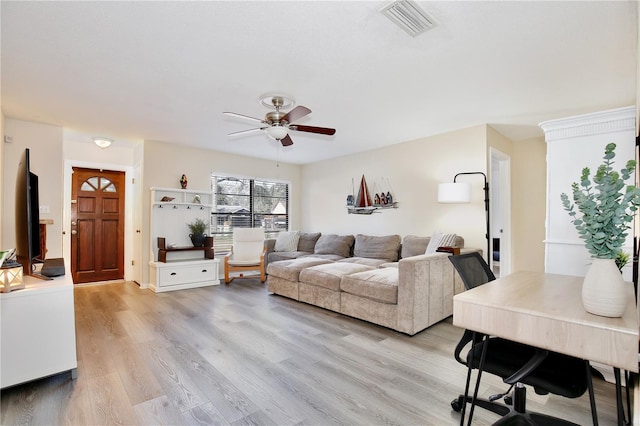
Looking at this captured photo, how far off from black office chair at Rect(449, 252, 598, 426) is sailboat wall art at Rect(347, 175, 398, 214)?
3437mm

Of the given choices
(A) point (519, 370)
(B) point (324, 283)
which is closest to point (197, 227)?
(B) point (324, 283)

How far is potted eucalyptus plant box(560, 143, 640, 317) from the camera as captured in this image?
104cm

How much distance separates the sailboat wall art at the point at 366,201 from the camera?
210 inches

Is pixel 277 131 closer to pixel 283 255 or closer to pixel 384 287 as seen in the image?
pixel 384 287

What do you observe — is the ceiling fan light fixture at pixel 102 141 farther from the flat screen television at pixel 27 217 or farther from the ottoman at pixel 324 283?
the ottoman at pixel 324 283

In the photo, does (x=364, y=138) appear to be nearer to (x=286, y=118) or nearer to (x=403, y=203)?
(x=403, y=203)

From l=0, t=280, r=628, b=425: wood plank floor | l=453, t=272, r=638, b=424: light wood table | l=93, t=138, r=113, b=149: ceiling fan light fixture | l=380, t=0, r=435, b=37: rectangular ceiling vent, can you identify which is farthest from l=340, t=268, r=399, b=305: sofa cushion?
l=93, t=138, r=113, b=149: ceiling fan light fixture

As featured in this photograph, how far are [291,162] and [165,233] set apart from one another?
3.01 m

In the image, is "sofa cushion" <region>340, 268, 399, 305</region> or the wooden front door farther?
the wooden front door

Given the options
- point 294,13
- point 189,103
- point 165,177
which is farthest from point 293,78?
point 165,177

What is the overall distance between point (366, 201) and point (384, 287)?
267cm

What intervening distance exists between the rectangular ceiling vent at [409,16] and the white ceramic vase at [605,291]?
1672 mm

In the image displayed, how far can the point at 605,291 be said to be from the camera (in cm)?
105

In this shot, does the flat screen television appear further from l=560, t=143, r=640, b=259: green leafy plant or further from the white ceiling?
l=560, t=143, r=640, b=259: green leafy plant
